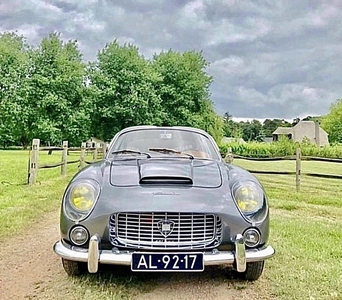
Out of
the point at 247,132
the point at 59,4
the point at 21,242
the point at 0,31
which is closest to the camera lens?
the point at 21,242

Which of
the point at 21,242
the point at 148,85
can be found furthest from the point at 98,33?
the point at 21,242

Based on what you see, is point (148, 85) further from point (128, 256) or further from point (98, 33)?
point (128, 256)

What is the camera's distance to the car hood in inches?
121

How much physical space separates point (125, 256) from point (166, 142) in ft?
6.02

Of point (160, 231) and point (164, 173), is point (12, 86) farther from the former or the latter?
point (160, 231)

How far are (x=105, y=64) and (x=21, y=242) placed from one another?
30.6 m

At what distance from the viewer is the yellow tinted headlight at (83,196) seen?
9.70ft

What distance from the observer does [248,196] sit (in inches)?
121

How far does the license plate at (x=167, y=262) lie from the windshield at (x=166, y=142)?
1546 mm

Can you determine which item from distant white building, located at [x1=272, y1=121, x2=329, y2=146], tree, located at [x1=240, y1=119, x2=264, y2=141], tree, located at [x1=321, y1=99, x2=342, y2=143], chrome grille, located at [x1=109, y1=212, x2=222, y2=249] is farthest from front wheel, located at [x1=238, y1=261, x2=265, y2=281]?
tree, located at [x1=240, y1=119, x2=264, y2=141]

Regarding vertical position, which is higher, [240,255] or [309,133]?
[309,133]

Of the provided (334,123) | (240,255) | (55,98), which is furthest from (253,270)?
(334,123)

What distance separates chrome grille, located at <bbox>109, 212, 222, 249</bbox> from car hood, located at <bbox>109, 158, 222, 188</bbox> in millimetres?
282

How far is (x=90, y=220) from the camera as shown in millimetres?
2857
